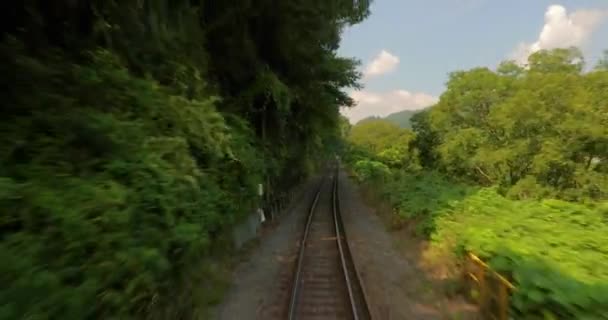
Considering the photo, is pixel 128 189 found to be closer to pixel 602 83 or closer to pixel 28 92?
pixel 28 92

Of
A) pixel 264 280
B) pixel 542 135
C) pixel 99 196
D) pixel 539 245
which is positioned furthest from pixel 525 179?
pixel 99 196

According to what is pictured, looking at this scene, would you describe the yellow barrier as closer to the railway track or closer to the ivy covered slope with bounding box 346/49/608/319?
the ivy covered slope with bounding box 346/49/608/319

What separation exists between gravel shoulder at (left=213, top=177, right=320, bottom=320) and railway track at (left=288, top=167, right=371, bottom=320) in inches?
12.5

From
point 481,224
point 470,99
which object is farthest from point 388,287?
point 470,99

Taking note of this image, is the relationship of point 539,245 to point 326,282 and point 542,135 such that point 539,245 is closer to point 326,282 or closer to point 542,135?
point 326,282

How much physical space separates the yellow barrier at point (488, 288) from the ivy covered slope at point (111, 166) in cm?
511

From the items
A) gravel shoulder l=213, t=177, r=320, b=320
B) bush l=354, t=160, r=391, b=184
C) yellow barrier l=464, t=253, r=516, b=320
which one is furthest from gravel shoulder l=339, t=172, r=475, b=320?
bush l=354, t=160, r=391, b=184

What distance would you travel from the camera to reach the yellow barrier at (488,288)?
690cm

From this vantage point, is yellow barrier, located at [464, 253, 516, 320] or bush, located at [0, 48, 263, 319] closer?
bush, located at [0, 48, 263, 319]

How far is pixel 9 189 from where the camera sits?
157 inches

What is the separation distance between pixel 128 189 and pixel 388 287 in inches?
281

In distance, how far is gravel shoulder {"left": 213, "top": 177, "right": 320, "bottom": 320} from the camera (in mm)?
8719

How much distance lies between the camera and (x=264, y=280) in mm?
10961

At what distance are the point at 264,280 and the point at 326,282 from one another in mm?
1650
